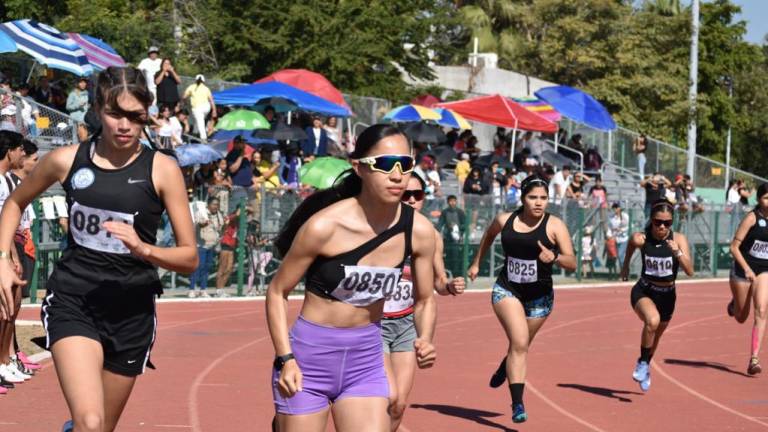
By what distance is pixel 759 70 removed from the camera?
3012 inches

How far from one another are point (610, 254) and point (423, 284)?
2373 centimetres

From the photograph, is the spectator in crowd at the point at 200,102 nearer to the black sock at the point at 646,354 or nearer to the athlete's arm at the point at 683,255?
Answer: the athlete's arm at the point at 683,255

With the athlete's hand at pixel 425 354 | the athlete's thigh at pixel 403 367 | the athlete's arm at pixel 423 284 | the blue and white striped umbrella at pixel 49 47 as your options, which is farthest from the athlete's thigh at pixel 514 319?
the blue and white striped umbrella at pixel 49 47

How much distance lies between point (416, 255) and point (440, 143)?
2268 cm

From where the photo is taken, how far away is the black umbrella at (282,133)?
2383 centimetres

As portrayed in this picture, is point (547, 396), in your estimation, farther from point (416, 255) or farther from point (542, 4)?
point (542, 4)

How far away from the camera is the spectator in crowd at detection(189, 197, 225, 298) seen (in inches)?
821

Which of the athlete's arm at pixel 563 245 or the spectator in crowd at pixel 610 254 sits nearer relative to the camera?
the athlete's arm at pixel 563 245

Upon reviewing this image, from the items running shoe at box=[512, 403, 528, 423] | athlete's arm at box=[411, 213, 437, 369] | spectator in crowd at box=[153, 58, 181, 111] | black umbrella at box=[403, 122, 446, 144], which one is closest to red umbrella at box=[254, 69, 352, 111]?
black umbrella at box=[403, 122, 446, 144]

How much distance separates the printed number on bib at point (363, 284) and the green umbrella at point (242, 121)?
17242 mm

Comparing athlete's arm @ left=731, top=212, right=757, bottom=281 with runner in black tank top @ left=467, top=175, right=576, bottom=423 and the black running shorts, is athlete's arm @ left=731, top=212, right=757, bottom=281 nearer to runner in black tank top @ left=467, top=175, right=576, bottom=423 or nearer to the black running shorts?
runner in black tank top @ left=467, top=175, right=576, bottom=423

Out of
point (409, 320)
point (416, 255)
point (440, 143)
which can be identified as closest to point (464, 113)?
point (440, 143)

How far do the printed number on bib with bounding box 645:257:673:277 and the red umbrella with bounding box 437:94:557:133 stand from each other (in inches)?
680

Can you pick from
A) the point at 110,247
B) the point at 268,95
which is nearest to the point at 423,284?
the point at 110,247
